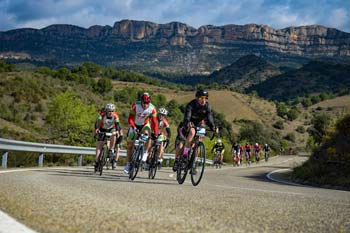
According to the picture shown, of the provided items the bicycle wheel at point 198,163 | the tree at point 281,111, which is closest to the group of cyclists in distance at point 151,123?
the bicycle wheel at point 198,163

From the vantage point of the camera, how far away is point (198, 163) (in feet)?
33.7

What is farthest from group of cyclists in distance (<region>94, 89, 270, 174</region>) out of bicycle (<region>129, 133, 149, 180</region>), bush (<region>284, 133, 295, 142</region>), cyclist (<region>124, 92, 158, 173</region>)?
bush (<region>284, 133, 295, 142</region>)

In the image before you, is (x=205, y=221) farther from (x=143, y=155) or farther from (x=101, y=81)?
(x=101, y=81)

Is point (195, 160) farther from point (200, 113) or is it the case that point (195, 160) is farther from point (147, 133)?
point (147, 133)

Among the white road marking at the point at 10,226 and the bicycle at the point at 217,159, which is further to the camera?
the bicycle at the point at 217,159

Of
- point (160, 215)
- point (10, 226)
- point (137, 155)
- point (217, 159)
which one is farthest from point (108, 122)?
point (217, 159)

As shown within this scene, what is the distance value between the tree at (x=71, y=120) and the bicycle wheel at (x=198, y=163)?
23.0 metres

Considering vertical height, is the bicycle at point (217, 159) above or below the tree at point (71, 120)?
below

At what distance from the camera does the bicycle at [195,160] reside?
33.2 ft

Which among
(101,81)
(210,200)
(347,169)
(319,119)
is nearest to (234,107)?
(101,81)

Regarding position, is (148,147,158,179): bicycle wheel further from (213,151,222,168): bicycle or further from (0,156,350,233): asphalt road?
(213,151,222,168): bicycle

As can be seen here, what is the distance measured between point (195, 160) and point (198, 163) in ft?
0.31

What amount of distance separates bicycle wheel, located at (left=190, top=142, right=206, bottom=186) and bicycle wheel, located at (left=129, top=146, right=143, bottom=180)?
1.54 m

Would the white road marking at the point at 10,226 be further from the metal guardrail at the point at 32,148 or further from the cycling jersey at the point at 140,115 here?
the metal guardrail at the point at 32,148
